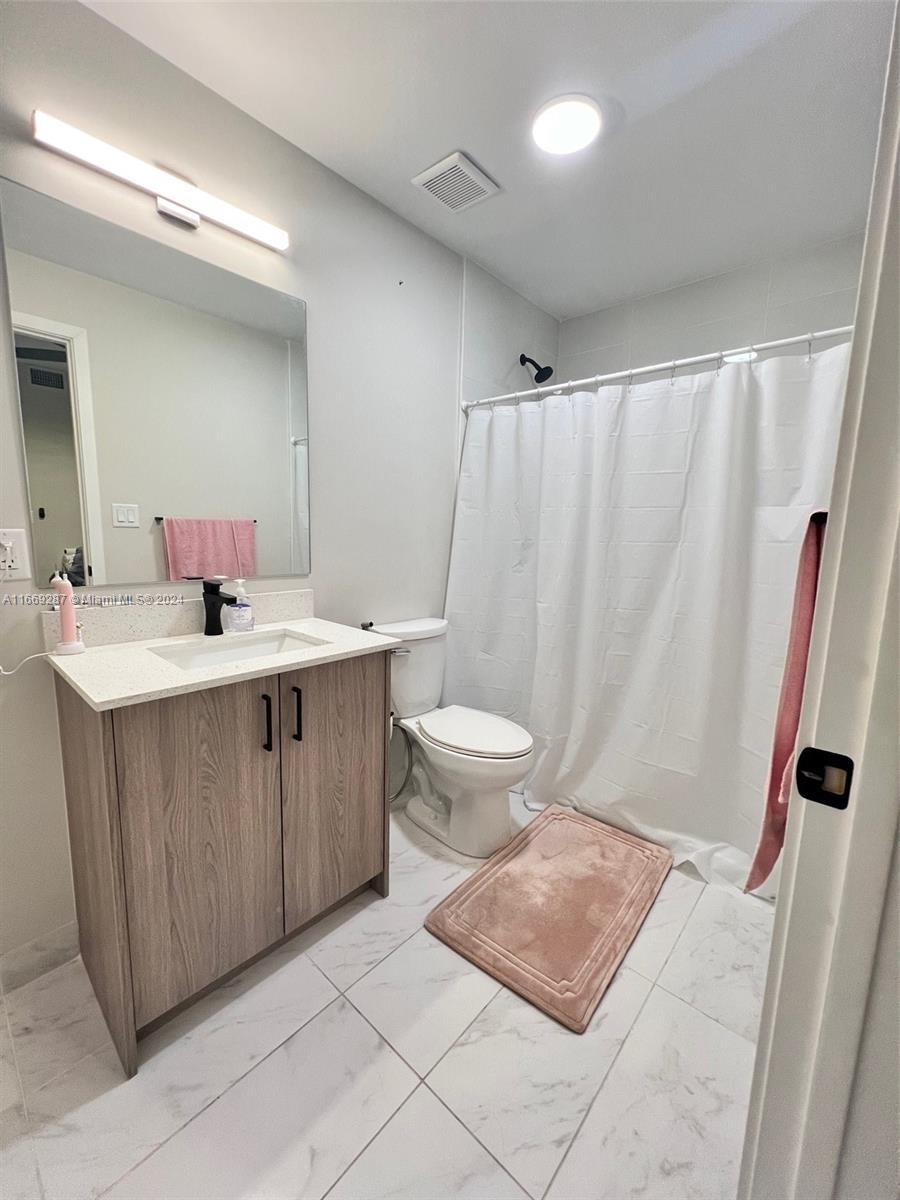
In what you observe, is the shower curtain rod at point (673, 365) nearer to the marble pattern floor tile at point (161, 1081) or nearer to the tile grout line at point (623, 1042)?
the tile grout line at point (623, 1042)

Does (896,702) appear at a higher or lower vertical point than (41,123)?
lower

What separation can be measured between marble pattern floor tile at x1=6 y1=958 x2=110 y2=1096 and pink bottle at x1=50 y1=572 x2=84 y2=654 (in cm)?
88

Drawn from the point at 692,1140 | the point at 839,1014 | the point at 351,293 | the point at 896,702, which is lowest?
the point at 692,1140

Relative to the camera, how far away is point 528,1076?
1.08 m

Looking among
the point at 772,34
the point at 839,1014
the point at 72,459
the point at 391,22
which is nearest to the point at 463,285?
the point at 391,22

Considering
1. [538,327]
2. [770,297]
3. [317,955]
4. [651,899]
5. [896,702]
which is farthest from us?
[538,327]

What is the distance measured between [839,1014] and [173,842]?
115 cm

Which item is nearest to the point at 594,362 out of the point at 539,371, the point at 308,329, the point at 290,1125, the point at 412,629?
the point at 539,371

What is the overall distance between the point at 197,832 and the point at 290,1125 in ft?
1.96

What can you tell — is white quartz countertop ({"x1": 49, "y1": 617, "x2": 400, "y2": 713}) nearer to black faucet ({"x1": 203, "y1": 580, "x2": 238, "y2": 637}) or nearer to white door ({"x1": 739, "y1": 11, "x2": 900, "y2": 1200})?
black faucet ({"x1": 203, "y1": 580, "x2": 238, "y2": 637})

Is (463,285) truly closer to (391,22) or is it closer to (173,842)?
(391,22)

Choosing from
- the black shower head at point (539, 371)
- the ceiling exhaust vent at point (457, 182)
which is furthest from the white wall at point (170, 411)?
the black shower head at point (539, 371)

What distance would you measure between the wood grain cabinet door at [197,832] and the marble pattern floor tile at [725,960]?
113 cm

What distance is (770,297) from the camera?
2070 mm
